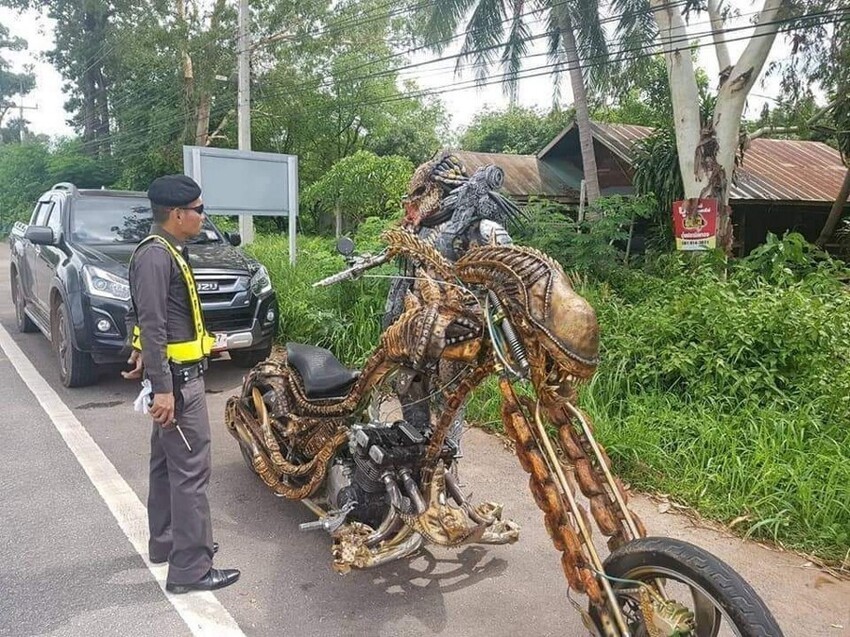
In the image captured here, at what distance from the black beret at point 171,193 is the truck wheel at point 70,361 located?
138 inches

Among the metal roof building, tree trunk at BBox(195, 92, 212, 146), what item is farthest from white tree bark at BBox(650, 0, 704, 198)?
tree trunk at BBox(195, 92, 212, 146)

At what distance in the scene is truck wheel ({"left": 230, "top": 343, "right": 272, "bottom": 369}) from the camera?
6.64 meters

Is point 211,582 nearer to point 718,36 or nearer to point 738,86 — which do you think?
point 738,86

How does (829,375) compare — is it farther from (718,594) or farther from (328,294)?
(328,294)

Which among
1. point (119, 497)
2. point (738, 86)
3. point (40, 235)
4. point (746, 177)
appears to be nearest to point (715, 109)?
point (738, 86)

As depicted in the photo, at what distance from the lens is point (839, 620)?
283 centimetres

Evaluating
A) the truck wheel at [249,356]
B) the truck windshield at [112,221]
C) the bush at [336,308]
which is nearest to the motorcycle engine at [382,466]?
the bush at [336,308]

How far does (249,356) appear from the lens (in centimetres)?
675

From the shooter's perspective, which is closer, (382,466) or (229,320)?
(382,466)

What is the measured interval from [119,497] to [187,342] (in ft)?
5.07

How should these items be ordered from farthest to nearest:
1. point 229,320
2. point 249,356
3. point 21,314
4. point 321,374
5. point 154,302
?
1. point 21,314
2. point 249,356
3. point 229,320
4. point 321,374
5. point 154,302

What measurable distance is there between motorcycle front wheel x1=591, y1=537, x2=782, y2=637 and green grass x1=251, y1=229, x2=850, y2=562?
1.90 meters

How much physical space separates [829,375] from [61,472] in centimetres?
499

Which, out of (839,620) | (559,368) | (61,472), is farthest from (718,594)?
(61,472)
